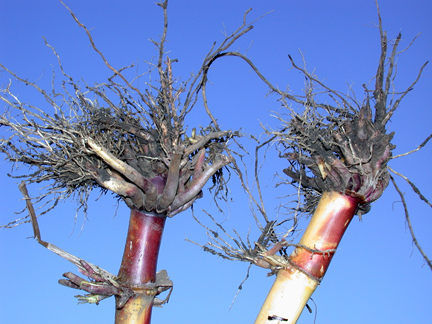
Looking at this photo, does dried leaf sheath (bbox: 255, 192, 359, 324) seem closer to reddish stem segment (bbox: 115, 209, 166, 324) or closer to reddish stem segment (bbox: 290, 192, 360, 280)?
reddish stem segment (bbox: 290, 192, 360, 280)

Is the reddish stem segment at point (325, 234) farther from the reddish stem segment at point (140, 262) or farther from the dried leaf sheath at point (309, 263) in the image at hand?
the reddish stem segment at point (140, 262)

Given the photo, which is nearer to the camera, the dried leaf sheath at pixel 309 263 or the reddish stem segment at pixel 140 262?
the dried leaf sheath at pixel 309 263

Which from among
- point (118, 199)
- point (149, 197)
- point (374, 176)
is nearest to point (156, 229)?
point (149, 197)

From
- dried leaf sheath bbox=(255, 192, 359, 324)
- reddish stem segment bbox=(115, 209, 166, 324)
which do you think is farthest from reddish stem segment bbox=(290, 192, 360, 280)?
reddish stem segment bbox=(115, 209, 166, 324)

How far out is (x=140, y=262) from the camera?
3.62m

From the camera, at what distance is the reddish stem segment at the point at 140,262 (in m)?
3.55

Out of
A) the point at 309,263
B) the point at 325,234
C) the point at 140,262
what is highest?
the point at 325,234

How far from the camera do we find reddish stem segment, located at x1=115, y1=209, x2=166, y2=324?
11.6 feet

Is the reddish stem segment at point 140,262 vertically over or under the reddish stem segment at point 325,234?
under

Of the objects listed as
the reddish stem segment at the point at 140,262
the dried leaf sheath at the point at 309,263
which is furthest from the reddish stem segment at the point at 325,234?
the reddish stem segment at the point at 140,262

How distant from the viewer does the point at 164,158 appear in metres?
3.54

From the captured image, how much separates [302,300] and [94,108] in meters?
2.15

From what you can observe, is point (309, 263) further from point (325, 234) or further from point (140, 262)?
point (140, 262)

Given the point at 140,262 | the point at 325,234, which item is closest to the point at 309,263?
the point at 325,234
